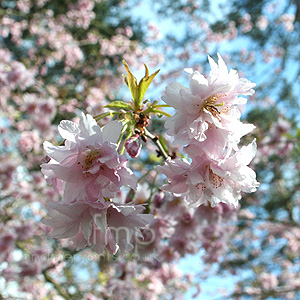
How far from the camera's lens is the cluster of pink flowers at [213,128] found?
2.98ft

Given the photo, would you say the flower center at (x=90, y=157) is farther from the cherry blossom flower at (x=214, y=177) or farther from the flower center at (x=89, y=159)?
the cherry blossom flower at (x=214, y=177)

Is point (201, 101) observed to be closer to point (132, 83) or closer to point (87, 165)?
point (132, 83)

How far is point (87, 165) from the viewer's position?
0.90 meters

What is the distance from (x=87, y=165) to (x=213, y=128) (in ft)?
1.34

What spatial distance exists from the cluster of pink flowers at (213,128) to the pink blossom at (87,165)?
195 millimetres

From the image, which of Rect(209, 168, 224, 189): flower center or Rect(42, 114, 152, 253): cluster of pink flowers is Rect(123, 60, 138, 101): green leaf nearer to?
Rect(42, 114, 152, 253): cluster of pink flowers

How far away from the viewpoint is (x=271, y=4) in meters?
7.31

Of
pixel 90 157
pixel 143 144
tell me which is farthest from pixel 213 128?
pixel 143 144

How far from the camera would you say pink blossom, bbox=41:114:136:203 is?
2.89 feet

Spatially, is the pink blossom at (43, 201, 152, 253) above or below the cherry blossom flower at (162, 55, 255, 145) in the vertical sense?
below

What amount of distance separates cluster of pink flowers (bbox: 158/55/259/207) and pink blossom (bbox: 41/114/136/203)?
0.64ft

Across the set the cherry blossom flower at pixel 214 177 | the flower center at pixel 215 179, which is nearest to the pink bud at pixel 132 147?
the cherry blossom flower at pixel 214 177

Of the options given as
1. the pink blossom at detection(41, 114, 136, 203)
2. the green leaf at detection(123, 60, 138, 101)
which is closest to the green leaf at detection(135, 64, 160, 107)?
the green leaf at detection(123, 60, 138, 101)

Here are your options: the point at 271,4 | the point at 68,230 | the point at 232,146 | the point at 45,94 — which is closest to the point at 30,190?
the point at 45,94
